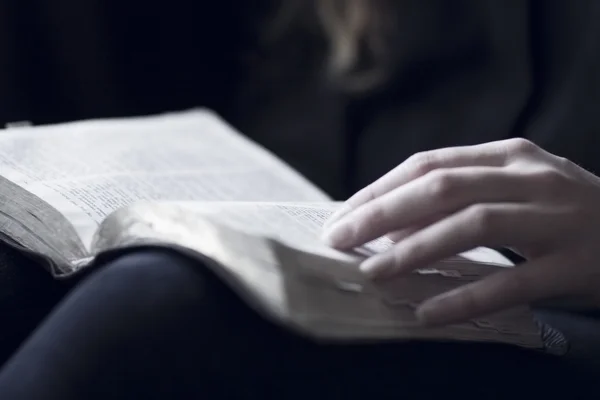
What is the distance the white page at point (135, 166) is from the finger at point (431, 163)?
7.3 inches

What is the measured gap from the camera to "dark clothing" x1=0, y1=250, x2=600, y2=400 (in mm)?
421

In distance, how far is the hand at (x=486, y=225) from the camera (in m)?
0.48

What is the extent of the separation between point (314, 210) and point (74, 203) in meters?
0.18

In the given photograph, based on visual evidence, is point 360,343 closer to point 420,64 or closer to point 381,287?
point 381,287

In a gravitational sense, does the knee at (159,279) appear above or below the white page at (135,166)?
above

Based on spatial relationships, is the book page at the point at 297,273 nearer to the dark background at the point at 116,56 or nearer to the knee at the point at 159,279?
the knee at the point at 159,279

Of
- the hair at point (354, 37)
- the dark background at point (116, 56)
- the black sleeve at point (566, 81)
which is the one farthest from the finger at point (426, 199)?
the dark background at point (116, 56)

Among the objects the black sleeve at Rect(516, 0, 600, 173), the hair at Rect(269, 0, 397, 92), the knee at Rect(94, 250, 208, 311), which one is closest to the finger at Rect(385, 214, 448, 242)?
the knee at Rect(94, 250, 208, 311)

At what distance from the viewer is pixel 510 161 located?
55 centimetres

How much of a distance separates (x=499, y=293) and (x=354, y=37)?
2.22ft

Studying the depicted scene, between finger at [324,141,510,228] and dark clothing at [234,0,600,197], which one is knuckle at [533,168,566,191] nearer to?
finger at [324,141,510,228]

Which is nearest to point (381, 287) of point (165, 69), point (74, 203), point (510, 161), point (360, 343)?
point (360, 343)

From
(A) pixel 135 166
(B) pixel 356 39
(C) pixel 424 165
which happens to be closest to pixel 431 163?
(C) pixel 424 165

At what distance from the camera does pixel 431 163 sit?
1.79 ft
